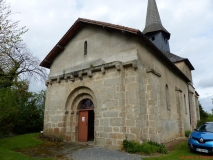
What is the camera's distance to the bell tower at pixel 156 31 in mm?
21812

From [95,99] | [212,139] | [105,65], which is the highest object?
[105,65]

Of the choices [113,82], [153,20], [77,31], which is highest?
[153,20]

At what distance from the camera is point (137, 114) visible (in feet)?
27.4

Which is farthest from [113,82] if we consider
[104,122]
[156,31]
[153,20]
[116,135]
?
[153,20]

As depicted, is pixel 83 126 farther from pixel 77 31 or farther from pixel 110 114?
pixel 77 31

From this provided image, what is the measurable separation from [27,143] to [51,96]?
355 centimetres

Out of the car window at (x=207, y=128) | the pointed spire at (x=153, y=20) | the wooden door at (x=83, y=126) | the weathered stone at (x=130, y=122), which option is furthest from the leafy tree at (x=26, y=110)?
the pointed spire at (x=153, y=20)

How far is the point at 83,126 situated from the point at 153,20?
1895cm

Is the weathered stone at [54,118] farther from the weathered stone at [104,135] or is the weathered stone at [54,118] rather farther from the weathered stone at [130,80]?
the weathered stone at [130,80]

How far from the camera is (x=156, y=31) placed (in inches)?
872

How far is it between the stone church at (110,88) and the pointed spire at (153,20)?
31.8 ft

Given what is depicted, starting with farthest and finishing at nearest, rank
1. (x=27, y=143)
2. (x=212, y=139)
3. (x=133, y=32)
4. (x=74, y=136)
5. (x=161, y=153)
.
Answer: (x=74, y=136)
(x=27, y=143)
(x=133, y=32)
(x=161, y=153)
(x=212, y=139)

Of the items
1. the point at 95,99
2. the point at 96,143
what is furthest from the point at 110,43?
the point at 96,143

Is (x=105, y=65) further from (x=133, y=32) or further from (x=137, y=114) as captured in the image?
(x=137, y=114)
